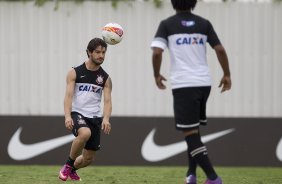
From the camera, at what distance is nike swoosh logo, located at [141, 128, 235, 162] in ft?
52.6

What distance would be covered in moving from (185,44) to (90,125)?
7.90 ft

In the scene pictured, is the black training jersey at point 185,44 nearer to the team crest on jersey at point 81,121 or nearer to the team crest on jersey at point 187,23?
the team crest on jersey at point 187,23

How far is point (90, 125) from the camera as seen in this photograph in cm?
1009

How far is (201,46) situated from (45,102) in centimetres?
935

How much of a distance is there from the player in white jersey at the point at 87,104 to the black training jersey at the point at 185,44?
1.92 metres

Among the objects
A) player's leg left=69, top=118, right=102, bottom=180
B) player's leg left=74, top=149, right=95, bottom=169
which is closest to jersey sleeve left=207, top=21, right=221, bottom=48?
player's leg left=69, top=118, right=102, bottom=180

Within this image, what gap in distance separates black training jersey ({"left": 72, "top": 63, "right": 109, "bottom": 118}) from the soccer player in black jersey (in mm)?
2091

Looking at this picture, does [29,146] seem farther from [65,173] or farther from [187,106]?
[187,106]

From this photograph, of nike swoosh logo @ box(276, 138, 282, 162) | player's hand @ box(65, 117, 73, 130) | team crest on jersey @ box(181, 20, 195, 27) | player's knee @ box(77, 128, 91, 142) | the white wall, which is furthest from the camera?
the white wall

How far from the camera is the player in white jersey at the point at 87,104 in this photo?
9875 mm

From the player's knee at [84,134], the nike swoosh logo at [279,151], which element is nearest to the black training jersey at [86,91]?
the player's knee at [84,134]

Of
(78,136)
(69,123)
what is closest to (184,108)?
(69,123)

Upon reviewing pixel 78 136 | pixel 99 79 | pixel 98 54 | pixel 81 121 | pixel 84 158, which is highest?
pixel 98 54

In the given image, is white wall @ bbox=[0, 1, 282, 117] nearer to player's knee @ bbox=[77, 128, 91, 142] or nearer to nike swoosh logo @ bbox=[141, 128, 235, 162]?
nike swoosh logo @ bbox=[141, 128, 235, 162]
